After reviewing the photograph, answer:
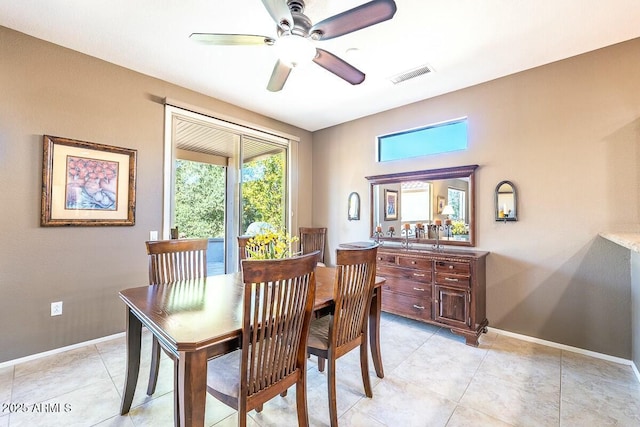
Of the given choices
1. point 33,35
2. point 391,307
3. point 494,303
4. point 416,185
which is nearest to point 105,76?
point 33,35

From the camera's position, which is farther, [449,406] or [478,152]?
[478,152]

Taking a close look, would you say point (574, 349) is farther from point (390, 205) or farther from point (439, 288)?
point (390, 205)

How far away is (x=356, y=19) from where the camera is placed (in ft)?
5.42

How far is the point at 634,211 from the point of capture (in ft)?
7.88

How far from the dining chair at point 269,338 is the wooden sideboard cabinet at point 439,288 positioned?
6.55 feet

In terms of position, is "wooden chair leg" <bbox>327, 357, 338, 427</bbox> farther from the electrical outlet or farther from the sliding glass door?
the electrical outlet

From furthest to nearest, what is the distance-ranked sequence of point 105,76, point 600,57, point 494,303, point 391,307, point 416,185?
1. point 416,185
2. point 391,307
3. point 494,303
4. point 105,76
5. point 600,57

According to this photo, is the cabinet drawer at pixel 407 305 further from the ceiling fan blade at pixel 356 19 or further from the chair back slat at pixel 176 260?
the ceiling fan blade at pixel 356 19

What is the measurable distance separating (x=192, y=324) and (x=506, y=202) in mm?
3243

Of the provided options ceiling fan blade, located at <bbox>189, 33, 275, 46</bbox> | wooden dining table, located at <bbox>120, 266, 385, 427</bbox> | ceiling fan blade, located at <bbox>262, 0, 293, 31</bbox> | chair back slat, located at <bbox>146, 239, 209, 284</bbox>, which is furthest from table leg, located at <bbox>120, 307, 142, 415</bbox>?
ceiling fan blade, located at <bbox>262, 0, 293, 31</bbox>

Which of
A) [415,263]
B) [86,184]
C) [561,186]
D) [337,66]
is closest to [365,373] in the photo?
[415,263]

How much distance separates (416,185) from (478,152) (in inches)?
32.1

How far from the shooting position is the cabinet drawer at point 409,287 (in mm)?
3055

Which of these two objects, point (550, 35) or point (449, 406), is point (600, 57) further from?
point (449, 406)
